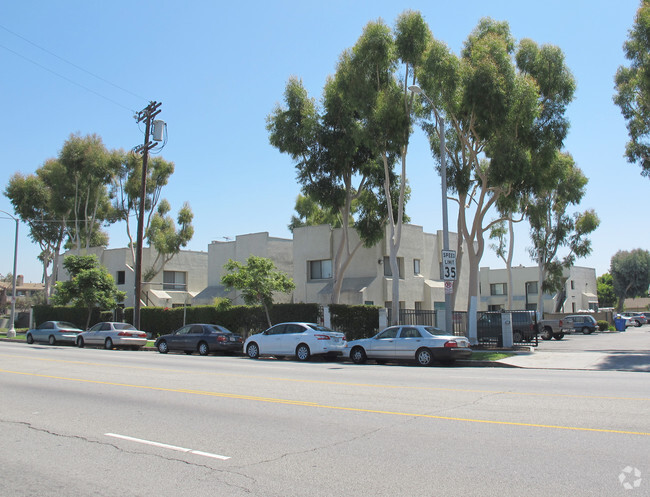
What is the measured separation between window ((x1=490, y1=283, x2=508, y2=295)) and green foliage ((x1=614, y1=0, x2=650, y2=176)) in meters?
32.9

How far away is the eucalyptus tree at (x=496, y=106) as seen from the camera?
24562mm

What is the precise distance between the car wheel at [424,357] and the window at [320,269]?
53.5 ft

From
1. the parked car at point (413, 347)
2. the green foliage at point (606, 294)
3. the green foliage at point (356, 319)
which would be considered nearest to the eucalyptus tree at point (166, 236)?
the green foliage at point (356, 319)

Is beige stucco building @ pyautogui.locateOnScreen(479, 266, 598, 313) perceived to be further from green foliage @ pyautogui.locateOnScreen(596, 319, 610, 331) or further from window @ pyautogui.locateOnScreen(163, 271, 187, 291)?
window @ pyautogui.locateOnScreen(163, 271, 187, 291)

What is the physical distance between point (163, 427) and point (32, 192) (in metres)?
50.9

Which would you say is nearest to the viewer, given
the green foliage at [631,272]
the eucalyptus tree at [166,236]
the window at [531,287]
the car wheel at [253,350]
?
the car wheel at [253,350]

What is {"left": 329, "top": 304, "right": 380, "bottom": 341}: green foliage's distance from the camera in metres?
26.7

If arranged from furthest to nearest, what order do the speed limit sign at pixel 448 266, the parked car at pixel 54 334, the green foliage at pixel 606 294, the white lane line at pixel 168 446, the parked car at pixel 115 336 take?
the green foliage at pixel 606 294, the parked car at pixel 54 334, the parked car at pixel 115 336, the speed limit sign at pixel 448 266, the white lane line at pixel 168 446

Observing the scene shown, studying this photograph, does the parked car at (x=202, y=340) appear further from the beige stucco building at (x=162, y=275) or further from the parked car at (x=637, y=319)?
the parked car at (x=637, y=319)

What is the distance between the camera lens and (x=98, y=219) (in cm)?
5606

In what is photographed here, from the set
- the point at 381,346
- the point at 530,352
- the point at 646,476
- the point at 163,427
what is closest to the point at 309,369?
the point at 381,346

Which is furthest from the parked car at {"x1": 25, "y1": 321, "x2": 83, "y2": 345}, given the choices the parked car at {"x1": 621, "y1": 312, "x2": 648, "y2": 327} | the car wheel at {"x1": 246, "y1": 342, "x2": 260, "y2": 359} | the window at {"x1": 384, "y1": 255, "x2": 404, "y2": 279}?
the parked car at {"x1": 621, "y1": 312, "x2": 648, "y2": 327}

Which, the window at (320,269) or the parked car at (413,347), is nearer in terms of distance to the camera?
the parked car at (413,347)

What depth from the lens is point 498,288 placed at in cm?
6012
